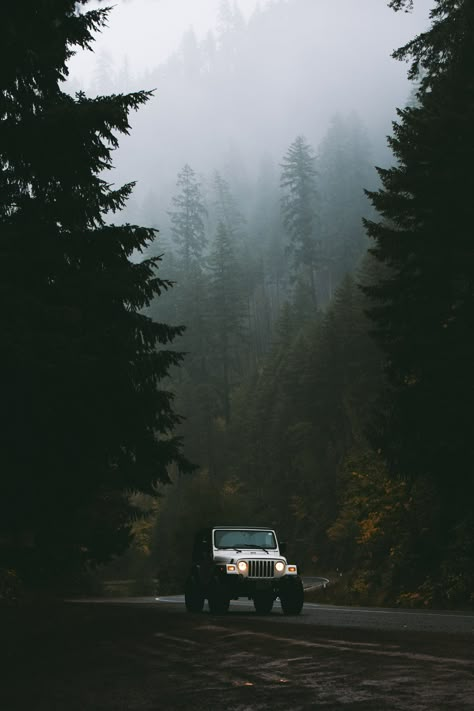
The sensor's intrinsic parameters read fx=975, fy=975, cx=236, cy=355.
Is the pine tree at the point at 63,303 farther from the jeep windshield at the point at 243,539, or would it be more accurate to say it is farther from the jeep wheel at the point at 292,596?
the jeep wheel at the point at 292,596

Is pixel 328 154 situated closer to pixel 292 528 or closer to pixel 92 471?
pixel 292 528

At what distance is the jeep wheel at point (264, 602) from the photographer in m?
20.3

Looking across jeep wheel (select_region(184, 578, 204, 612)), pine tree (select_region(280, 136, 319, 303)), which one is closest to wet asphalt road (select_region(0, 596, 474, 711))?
jeep wheel (select_region(184, 578, 204, 612))

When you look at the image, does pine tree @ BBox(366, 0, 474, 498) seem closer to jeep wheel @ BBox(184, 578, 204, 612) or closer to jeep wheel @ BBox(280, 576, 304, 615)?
jeep wheel @ BBox(280, 576, 304, 615)

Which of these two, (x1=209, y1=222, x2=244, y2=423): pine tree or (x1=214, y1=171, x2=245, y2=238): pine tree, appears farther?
(x1=214, y1=171, x2=245, y2=238): pine tree

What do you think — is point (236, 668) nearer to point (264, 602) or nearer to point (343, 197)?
point (264, 602)

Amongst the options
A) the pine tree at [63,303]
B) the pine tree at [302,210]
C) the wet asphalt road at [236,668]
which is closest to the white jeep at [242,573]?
the pine tree at [63,303]

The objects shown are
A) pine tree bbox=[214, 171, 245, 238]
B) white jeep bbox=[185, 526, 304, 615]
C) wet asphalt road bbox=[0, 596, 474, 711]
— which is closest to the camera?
wet asphalt road bbox=[0, 596, 474, 711]

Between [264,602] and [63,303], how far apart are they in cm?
835

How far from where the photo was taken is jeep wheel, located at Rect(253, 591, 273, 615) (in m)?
20.3

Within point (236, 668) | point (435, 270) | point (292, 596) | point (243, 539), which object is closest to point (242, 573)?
point (292, 596)

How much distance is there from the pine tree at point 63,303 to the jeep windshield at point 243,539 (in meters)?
2.62

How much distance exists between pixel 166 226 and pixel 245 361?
7004 centimetres

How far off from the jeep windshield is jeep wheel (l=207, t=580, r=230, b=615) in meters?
1.32
